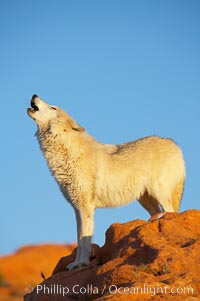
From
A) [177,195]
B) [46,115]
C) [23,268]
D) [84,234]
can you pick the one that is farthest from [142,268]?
[23,268]

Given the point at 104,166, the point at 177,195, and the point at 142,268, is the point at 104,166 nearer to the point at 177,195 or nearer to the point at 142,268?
the point at 177,195

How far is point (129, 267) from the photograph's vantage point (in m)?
7.60

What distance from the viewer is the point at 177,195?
12367mm

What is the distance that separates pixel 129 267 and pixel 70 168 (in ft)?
14.0

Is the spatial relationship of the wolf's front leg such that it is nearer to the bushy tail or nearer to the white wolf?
the white wolf

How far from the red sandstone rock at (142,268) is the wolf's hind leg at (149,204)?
8.82ft

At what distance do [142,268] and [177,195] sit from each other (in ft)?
16.4

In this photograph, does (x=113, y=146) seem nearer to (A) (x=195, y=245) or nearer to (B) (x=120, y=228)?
(B) (x=120, y=228)

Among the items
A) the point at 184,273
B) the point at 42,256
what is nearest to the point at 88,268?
the point at 184,273

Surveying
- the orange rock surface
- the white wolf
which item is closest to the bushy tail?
the white wolf

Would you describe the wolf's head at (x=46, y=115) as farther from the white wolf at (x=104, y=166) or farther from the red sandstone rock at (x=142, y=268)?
the red sandstone rock at (x=142, y=268)

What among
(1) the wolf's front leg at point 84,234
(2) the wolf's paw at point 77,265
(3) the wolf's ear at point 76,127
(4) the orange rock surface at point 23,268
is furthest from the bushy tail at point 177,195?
(4) the orange rock surface at point 23,268

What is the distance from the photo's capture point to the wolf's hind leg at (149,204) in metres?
12.3

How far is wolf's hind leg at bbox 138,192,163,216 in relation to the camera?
12.3 m
